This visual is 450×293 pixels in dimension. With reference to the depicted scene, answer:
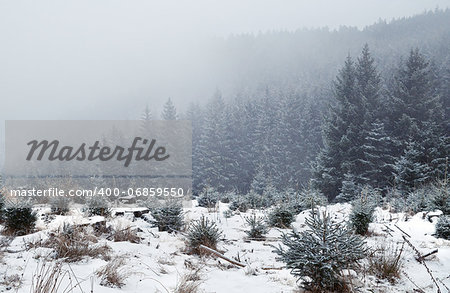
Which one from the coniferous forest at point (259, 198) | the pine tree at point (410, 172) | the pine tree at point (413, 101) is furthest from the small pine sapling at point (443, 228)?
the pine tree at point (413, 101)

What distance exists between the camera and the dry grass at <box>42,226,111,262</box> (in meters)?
3.87

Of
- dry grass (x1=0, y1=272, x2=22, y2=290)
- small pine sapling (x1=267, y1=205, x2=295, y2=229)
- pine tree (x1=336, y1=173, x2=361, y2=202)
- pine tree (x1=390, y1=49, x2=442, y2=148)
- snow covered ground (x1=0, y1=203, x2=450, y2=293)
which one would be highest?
pine tree (x1=390, y1=49, x2=442, y2=148)

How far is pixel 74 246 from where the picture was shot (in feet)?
13.2

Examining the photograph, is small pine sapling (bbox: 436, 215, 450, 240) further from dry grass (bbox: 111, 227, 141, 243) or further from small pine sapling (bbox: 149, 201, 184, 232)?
dry grass (bbox: 111, 227, 141, 243)

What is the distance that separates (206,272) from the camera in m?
4.01

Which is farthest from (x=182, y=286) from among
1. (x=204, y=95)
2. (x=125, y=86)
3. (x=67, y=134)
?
(x=125, y=86)

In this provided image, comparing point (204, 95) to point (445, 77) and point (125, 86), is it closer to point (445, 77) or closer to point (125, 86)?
point (125, 86)

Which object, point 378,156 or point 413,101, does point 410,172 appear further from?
point 413,101

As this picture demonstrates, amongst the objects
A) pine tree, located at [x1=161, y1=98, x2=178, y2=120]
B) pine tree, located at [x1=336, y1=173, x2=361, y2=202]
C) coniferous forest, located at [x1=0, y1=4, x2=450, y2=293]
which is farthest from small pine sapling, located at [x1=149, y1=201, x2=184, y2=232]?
pine tree, located at [x1=161, y1=98, x2=178, y2=120]

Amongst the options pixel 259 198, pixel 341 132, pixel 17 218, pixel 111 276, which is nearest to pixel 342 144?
pixel 341 132

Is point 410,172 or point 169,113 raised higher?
point 169,113

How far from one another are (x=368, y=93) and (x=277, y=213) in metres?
23.6

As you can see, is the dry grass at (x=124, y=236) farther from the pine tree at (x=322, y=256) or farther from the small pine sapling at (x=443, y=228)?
the small pine sapling at (x=443, y=228)

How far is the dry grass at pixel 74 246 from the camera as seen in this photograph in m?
3.87
